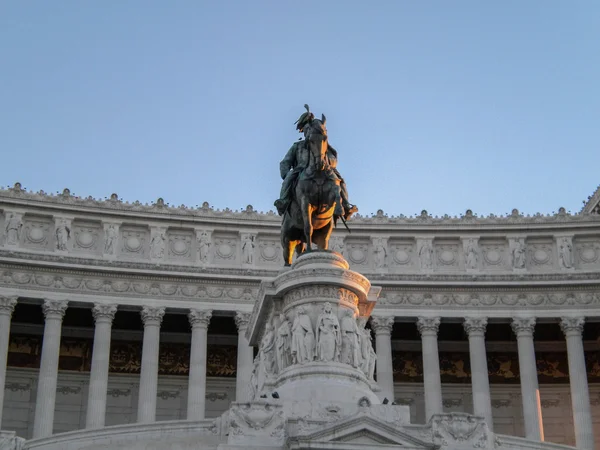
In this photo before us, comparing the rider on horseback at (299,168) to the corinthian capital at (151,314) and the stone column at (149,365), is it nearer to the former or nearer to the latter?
the stone column at (149,365)

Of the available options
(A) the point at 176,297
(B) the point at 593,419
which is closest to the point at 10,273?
(A) the point at 176,297

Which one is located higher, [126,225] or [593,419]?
[126,225]

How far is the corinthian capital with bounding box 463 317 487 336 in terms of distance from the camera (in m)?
51.0

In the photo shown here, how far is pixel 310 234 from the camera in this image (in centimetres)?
2866

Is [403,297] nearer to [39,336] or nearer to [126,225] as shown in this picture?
[126,225]

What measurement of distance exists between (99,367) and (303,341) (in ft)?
78.3

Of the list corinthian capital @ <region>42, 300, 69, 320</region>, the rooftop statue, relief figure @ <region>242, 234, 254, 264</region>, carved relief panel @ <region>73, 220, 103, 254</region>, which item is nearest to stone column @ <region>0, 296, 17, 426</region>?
corinthian capital @ <region>42, 300, 69, 320</region>

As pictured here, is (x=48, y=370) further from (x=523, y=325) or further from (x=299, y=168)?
(x=299, y=168)

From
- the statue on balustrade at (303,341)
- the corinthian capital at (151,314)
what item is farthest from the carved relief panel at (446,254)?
the statue on balustrade at (303,341)

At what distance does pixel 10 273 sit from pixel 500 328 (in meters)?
24.6

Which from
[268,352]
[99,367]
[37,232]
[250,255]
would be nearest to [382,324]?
[250,255]

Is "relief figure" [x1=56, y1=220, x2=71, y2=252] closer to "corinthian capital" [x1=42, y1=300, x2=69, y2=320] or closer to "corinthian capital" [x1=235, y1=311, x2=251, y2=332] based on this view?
"corinthian capital" [x1=42, y1=300, x2=69, y2=320]

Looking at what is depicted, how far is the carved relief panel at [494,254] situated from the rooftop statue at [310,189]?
24083 mm

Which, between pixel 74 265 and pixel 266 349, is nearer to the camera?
pixel 266 349
